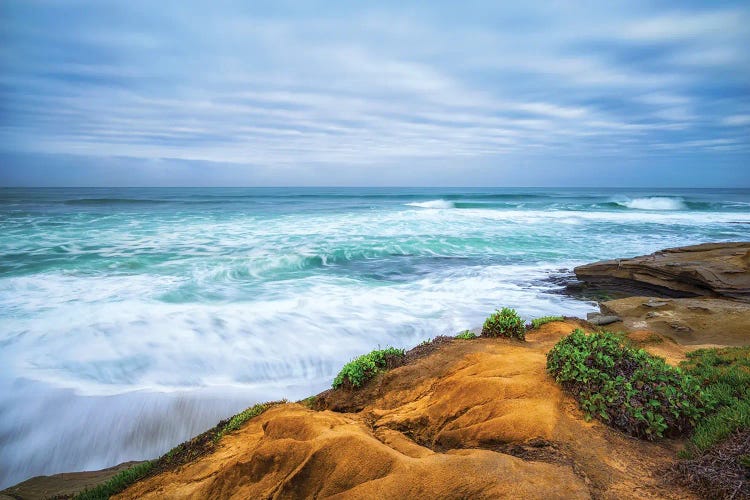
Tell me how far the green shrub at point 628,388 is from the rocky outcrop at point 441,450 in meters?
0.15

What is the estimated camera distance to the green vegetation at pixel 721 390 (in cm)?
322

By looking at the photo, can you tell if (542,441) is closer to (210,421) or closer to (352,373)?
(352,373)

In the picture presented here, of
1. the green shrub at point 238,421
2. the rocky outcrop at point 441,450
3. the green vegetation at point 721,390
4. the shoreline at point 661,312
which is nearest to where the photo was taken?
A: the rocky outcrop at point 441,450

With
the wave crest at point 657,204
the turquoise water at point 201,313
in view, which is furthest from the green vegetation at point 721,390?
the wave crest at point 657,204

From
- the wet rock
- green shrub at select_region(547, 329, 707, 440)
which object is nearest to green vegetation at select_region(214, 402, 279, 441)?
green shrub at select_region(547, 329, 707, 440)

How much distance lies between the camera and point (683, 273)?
36.2 feet

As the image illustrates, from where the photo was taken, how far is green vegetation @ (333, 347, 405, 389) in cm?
498

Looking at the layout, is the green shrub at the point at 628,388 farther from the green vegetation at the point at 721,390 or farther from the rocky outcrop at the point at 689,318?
the rocky outcrop at the point at 689,318

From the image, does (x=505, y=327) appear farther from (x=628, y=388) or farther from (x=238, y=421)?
(x=238, y=421)

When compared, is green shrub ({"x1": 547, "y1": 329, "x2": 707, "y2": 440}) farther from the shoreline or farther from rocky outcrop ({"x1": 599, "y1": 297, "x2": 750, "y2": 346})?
rocky outcrop ({"x1": 599, "y1": 297, "x2": 750, "y2": 346})

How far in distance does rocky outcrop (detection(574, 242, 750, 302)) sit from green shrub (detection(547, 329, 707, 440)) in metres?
8.28

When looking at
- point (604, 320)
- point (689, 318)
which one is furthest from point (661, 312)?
point (604, 320)

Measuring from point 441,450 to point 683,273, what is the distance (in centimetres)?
1079

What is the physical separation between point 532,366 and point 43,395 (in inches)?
296
